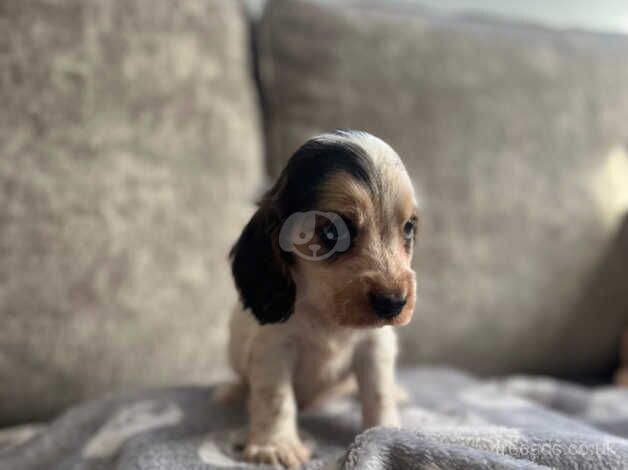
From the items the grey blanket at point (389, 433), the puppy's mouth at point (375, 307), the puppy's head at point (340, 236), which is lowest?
the grey blanket at point (389, 433)

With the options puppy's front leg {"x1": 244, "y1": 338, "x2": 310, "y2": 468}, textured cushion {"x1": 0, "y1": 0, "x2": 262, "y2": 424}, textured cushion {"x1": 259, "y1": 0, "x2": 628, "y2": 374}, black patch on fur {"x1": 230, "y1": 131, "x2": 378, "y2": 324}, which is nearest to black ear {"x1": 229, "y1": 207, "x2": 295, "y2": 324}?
black patch on fur {"x1": 230, "y1": 131, "x2": 378, "y2": 324}

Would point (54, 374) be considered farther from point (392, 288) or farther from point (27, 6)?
point (392, 288)

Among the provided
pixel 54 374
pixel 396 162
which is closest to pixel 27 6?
pixel 54 374

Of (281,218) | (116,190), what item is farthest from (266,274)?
(116,190)

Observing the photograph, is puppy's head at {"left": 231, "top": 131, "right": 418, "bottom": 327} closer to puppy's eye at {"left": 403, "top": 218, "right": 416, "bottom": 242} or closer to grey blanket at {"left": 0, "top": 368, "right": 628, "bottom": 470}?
puppy's eye at {"left": 403, "top": 218, "right": 416, "bottom": 242}

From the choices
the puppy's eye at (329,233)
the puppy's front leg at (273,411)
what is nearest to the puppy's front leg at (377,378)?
the puppy's front leg at (273,411)

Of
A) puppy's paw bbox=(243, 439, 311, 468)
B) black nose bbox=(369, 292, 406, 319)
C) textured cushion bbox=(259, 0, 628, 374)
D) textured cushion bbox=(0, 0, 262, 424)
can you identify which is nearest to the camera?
black nose bbox=(369, 292, 406, 319)

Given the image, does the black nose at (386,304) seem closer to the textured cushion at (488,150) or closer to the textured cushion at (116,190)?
the textured cushion at (116,190)

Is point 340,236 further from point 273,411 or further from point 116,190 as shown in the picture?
point 116,190
